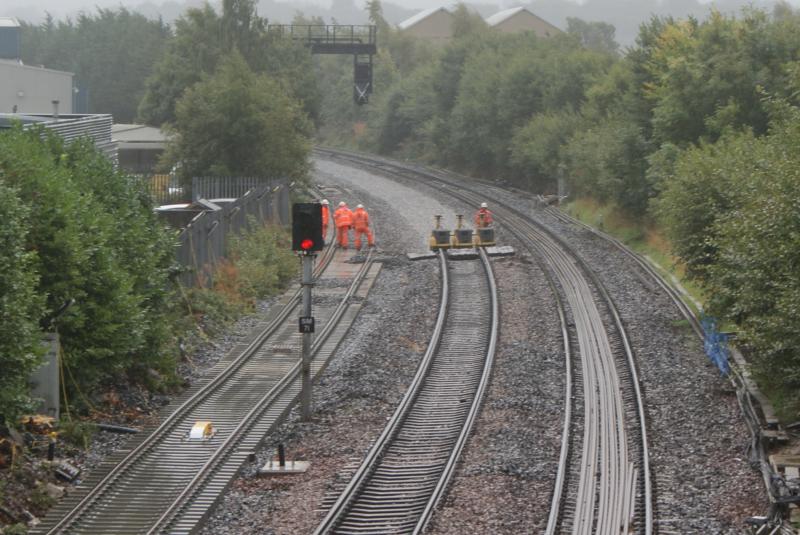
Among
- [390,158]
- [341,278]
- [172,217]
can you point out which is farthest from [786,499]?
[390,158]

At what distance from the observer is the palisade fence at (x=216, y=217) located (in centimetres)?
2291

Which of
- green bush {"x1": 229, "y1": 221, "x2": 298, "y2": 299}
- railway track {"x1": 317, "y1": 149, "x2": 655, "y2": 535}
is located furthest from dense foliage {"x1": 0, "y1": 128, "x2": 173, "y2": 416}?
green bush {"x1": 229, "y1": 221, "x2": 298, "y2": 299}

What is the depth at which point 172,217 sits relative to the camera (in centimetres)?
2698

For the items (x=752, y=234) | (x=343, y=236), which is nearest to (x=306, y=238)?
(x=752, y=234)

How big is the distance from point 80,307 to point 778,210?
894cm

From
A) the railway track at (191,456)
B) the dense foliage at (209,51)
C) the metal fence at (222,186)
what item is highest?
the dense foliage at (209,51)

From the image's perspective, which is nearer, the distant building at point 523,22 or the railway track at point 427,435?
the railway track at point 427,435

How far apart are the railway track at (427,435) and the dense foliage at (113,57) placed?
60055 mm

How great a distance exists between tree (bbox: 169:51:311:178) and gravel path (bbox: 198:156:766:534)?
41.5 feet

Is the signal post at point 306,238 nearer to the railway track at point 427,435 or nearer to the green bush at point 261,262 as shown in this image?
the railway track at point 427,435

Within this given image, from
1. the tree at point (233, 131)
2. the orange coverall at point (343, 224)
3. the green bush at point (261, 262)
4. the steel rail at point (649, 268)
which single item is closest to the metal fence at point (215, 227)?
the green bush at point (261, 262)

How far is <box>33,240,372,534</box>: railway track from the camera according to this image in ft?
38.2

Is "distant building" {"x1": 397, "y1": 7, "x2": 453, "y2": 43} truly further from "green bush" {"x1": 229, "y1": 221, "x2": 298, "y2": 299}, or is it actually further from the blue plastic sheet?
the blue plastic sheet

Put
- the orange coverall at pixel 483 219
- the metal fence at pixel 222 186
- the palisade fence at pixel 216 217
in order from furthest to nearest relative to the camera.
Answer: the metal fence at pixel 222 186, the orange coverall at pixel 483 219, the palisade fence at pixel 216 217
